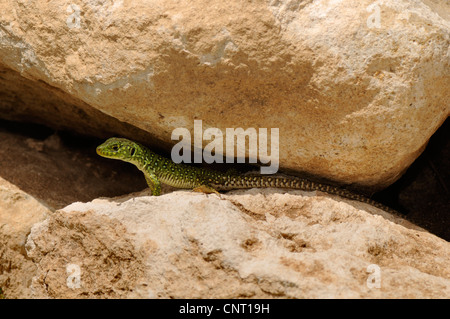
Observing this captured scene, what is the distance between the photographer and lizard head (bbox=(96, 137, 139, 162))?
475 cm

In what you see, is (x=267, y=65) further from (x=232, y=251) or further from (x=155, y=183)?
(x=155, y=183)

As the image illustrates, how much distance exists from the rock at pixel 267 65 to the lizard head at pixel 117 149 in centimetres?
52

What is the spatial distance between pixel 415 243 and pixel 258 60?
2320mm

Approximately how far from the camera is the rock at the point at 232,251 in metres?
3.41

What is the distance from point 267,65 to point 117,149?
6.58 ft

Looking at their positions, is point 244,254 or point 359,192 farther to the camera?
point 359,192

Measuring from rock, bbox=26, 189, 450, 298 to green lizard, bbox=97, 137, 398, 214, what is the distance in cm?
25

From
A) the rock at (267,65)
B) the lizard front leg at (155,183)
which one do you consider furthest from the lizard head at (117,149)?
the rock at (267,65)

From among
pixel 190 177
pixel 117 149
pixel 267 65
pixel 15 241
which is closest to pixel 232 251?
pixel 267 65

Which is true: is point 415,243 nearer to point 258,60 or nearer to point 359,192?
point 359,192

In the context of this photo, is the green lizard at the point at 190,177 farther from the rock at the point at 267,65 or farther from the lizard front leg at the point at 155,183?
the rock at the point at 267,65

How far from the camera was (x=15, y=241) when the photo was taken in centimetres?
443

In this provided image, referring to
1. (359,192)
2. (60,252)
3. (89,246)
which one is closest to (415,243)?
(359,192)

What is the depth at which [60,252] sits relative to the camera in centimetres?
410
